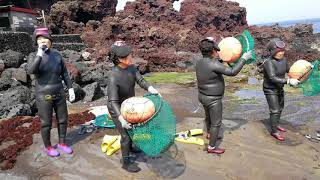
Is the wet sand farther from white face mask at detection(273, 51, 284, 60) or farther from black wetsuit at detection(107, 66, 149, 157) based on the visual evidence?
white face mask at detection(273, 51, 284, 60)

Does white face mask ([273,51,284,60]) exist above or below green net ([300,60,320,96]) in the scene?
above

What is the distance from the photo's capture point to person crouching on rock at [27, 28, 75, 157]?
20.0ft

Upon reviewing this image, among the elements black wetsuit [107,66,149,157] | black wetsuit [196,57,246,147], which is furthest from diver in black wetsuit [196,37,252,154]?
black wetsuit [107,66,149,157]

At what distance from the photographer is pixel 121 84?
5.88 metres

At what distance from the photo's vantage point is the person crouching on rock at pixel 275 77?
727 cm

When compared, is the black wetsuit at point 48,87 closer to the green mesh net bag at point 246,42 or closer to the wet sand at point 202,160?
the wet sand at point 202,160

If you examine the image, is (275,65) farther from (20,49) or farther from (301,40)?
(301,40)

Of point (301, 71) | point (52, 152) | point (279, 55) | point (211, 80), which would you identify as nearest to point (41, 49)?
point (52, 152)

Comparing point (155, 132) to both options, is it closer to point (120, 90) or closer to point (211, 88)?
point (120, 90)

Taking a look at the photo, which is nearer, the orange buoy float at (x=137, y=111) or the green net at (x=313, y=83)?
the orange buoy float at (x=137, y=111)

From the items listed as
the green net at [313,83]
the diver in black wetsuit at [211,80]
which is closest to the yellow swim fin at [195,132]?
the diver in black wetsuit at [211,80]

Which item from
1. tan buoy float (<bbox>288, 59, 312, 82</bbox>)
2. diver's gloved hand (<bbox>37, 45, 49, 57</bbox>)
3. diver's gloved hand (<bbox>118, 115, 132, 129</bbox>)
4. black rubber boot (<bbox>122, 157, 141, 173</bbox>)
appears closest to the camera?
diver's gloved hand (<bbox>118, 115, 132, 129</bbox>)

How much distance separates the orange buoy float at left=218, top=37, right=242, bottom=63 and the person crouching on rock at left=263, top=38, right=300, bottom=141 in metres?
0.99

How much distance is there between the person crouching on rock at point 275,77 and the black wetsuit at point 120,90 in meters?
2.96
